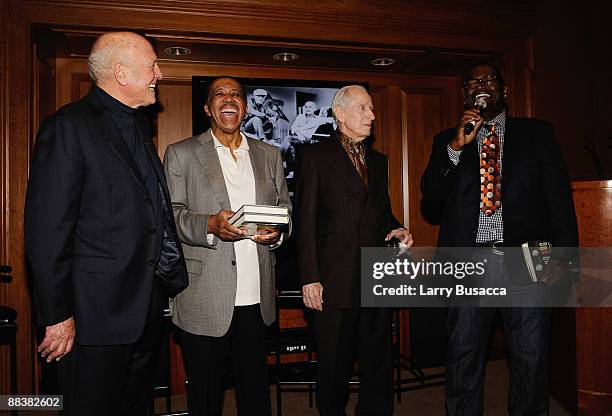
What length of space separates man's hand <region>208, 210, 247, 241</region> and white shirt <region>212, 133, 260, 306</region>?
193 millimetres

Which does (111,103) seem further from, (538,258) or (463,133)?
(538,258)

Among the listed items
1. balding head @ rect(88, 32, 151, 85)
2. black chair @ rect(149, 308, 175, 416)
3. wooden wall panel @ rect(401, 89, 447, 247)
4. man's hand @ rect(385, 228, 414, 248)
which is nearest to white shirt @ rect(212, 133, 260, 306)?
balding head @ rect(88, 32, 151, 85)

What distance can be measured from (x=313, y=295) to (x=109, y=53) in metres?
1.36

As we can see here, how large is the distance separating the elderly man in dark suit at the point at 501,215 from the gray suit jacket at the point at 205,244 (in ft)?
2.76

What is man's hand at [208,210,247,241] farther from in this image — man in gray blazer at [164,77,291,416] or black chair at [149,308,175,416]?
black chair at [149,308,175,416]

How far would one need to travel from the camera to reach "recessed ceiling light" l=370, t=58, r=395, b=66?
4.20m

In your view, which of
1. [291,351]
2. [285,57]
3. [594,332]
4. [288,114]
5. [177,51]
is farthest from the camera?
[288,114]

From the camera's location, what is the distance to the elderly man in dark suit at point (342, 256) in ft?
7.90

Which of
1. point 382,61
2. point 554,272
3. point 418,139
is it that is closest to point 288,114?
point 382,61

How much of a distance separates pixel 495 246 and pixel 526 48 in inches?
103

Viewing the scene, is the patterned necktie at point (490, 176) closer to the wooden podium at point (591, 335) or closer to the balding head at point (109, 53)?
the wooden podium at point (591, 335)

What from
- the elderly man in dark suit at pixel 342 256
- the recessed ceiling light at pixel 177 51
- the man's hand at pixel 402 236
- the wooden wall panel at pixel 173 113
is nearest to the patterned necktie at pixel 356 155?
the elderly man in dark suit at pixel 342 256

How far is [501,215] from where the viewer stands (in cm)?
227

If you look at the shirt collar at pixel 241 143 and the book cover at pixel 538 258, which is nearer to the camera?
the book cover at pixel 538 258
